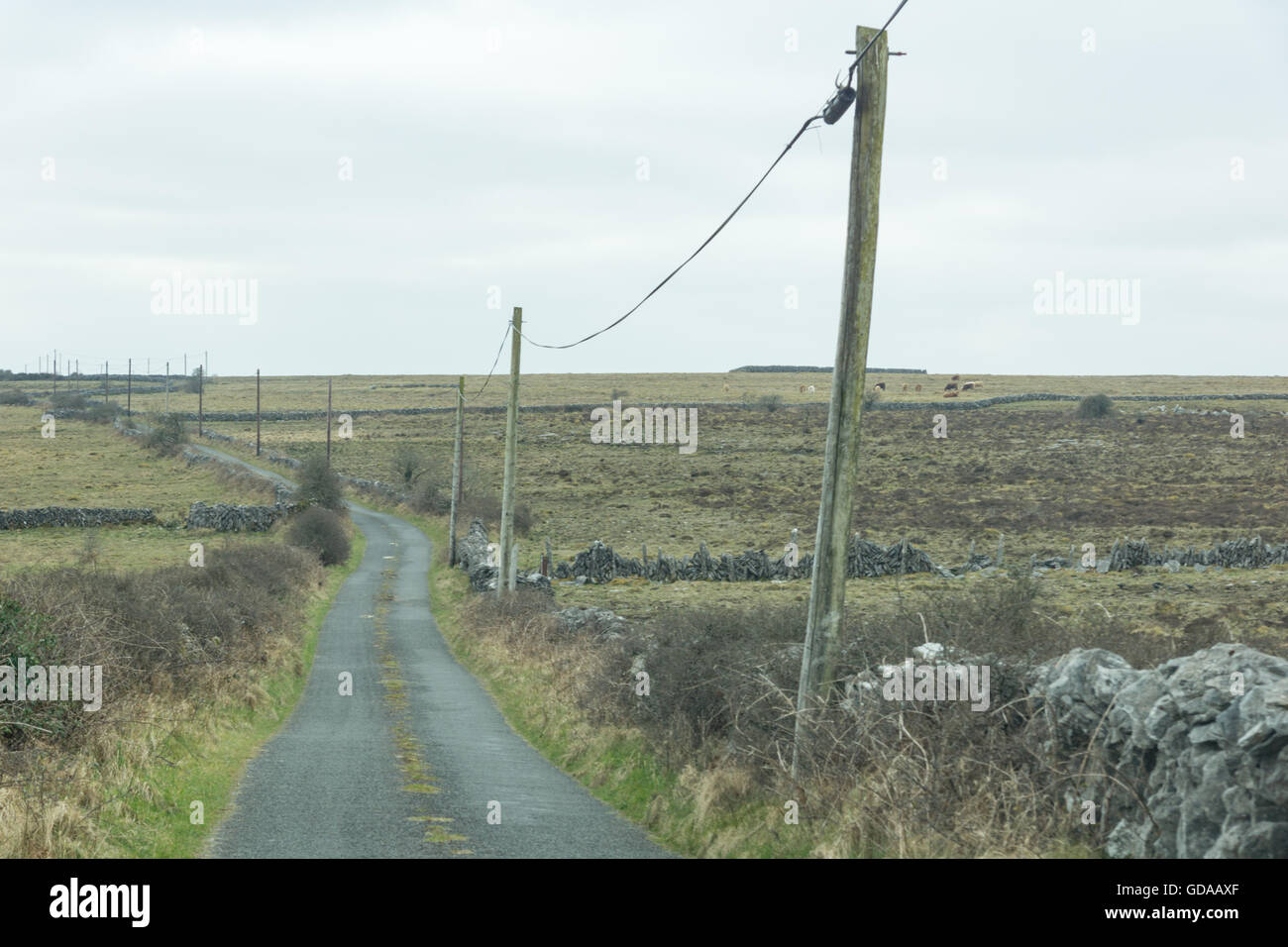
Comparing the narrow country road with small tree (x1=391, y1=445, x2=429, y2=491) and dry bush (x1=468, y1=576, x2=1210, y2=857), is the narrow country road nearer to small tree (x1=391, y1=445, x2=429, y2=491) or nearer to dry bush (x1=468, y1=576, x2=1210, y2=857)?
dry bush (x1=468, y1=576, x2=1210, y2=857)

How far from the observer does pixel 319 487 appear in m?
54.4

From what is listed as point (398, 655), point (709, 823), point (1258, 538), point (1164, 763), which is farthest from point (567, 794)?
point (1258, 538)

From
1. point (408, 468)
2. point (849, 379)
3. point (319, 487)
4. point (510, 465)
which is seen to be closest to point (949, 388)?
point (408, 468)

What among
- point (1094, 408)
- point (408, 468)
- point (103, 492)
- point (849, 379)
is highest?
point (1094, 408)

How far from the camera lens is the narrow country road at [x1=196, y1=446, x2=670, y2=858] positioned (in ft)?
32.0

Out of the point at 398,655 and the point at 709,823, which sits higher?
the point at 709,823

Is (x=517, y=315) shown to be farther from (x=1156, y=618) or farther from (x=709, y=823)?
(x=709, y=823)

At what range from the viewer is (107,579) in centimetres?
1742

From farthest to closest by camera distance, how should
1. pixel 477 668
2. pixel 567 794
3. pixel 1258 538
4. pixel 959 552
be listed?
1. pixel 959 552
2. pixel 1258 538
3. pixel 477 668
4. pixel 567 794

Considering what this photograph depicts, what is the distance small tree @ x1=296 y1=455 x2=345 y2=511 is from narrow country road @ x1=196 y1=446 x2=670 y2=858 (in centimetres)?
3067

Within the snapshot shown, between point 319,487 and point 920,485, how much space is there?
30.0 m

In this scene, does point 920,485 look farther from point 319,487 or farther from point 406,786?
point 406,786
